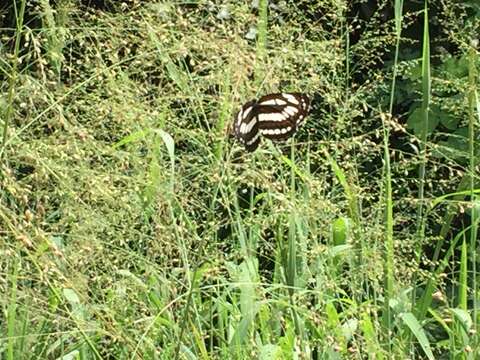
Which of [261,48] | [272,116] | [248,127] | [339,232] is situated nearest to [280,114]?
[272,116]

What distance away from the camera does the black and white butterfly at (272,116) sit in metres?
1.71

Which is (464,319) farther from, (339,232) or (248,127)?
(248,127)

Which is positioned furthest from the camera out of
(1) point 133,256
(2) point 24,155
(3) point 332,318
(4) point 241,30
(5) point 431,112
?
(5) point 431,112

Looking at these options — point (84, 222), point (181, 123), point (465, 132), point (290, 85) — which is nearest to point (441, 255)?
point (465, 132)

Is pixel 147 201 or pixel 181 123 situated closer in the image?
pixel 147 201

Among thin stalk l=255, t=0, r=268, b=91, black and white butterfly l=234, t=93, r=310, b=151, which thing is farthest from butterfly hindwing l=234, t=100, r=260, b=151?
thin stalk l=255, t=0, r=268, b=91

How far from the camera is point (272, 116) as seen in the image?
180cm

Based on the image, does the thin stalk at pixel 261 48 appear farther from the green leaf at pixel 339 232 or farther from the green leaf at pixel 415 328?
the green leaf at pixel 415 328

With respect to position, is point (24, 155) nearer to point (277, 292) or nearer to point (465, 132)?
point (277, 292)

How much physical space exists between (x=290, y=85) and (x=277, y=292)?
0.48 m

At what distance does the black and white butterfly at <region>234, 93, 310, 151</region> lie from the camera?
1.71 metres

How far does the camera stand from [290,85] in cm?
221

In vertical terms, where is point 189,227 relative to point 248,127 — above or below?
below

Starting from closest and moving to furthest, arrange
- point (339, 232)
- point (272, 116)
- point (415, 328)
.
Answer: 1. point (272, 116)
2. point (415, 328)
3. point (339, 232)
